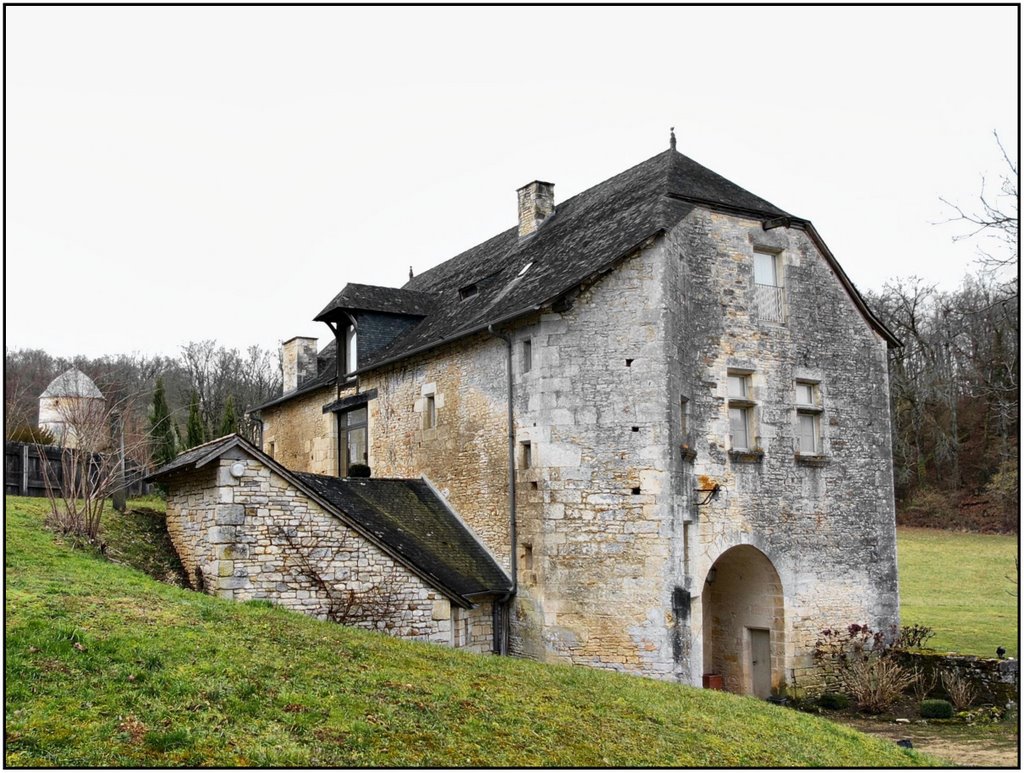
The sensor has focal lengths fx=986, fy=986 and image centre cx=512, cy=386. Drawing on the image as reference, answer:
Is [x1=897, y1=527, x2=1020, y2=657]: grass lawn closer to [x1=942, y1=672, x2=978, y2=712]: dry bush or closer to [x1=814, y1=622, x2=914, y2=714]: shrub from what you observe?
[x1=814, y1=622, x2=914, y2=714]: shrub

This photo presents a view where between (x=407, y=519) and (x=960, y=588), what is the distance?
18910 millimetres

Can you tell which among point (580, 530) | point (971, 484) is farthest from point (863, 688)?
point (971, 484)

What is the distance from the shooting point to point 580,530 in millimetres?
16203

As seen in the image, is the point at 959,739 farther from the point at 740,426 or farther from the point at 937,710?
the point at 740,426

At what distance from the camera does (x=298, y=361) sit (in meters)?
28.1

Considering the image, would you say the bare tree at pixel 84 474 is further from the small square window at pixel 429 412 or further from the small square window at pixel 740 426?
the small square window at pixel 740 426

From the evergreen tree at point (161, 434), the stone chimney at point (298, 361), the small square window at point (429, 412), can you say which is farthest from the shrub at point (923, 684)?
the evergreen tree at point (161, 434)

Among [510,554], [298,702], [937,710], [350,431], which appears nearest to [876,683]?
[937,710]

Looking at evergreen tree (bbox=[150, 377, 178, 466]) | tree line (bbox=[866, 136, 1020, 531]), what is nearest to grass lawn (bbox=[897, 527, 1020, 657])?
tree line (bbox=[866, 136, 1020, 531])

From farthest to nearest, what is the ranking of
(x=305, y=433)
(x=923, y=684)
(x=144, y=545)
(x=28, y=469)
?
(x=305, y=433)
(x=28, y=469)
(x=923, y=684)
(x=144, y=545)

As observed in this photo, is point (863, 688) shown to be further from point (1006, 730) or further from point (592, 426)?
point (592, 426)

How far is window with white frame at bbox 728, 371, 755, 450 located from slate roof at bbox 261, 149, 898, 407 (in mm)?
3070

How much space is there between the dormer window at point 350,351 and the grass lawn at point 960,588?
13818 mm

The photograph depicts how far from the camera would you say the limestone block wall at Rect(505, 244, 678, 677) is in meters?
15.8
